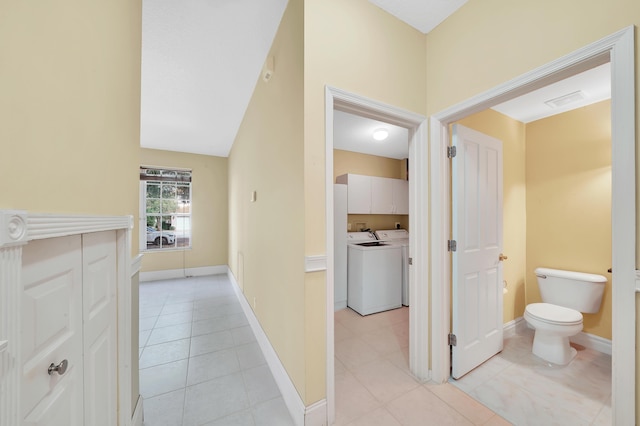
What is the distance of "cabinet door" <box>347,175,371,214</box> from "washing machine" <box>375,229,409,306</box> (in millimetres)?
569

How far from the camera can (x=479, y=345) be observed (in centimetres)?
186

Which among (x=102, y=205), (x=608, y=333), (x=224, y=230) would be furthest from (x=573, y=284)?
(x=224, y=230)

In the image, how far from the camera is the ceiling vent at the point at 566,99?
80.2 inches

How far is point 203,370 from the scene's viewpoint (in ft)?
6.04

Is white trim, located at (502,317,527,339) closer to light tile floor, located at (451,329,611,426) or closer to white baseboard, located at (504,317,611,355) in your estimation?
white baseboard, located at (504,317,611,355)

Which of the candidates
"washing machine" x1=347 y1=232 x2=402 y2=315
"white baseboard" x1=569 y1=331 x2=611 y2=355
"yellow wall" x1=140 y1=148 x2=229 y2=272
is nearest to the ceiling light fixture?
"washing machine" x1=347 y1=232 x2=402 y2=315

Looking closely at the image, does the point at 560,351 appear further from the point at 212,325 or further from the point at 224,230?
the point at 224,230

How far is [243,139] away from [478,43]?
9.00ft

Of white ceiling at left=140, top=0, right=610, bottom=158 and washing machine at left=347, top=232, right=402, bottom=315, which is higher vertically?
white ceiling at left=140, top=0, right=610, bottom=158

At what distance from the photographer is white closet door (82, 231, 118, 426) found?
80 centimetres

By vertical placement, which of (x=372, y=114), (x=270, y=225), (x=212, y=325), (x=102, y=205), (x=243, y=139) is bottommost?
(x=212, y=325)

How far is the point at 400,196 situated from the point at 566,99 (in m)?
2.29

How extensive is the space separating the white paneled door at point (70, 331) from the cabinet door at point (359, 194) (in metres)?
2.95

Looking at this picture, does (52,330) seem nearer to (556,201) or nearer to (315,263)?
(315,263)
